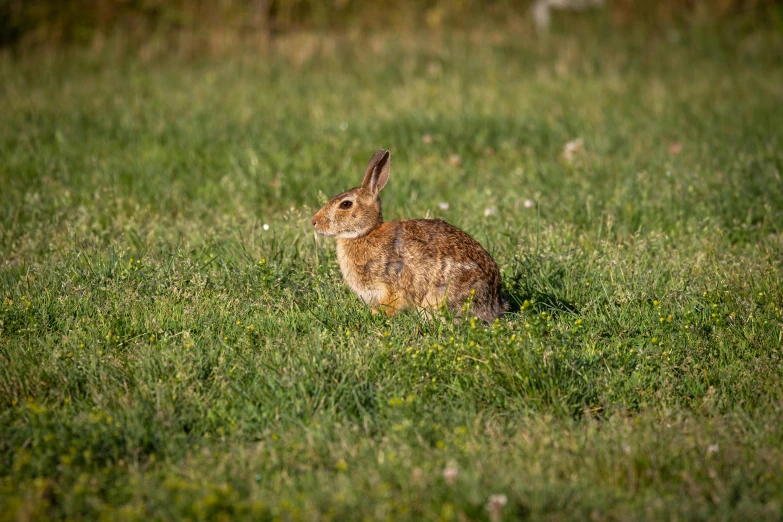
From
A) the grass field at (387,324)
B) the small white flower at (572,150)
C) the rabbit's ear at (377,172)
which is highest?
the rabbit's ear at (377,172)

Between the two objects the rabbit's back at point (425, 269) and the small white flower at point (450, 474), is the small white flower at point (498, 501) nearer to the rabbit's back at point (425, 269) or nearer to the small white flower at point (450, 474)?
the small white flower at point (450, 474)

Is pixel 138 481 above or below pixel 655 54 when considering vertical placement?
below

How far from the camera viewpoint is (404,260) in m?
4.91

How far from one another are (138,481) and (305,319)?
1.61 m

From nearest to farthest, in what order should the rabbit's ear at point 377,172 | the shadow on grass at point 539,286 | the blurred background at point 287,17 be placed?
1. the shadow on grass at point 539,286
2. the rabbit's ear at point 377,172
3. the blurred background at point 287,17

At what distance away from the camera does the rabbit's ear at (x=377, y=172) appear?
527 cm

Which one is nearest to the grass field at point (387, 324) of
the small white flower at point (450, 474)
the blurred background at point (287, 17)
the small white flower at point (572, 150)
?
the small white flower at point (450, 474)

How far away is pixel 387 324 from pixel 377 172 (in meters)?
1.09

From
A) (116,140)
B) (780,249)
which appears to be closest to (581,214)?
(780,249)

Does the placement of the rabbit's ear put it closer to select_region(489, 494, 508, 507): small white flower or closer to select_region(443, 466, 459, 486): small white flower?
select_region(443, 466, 459, 486): small white flower

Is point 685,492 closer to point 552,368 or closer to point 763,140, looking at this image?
point 552,368

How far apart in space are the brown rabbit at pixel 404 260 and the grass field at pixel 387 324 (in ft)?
0.61

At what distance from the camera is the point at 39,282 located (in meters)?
5.27

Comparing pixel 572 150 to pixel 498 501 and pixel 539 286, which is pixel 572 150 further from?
pixel 498 501
